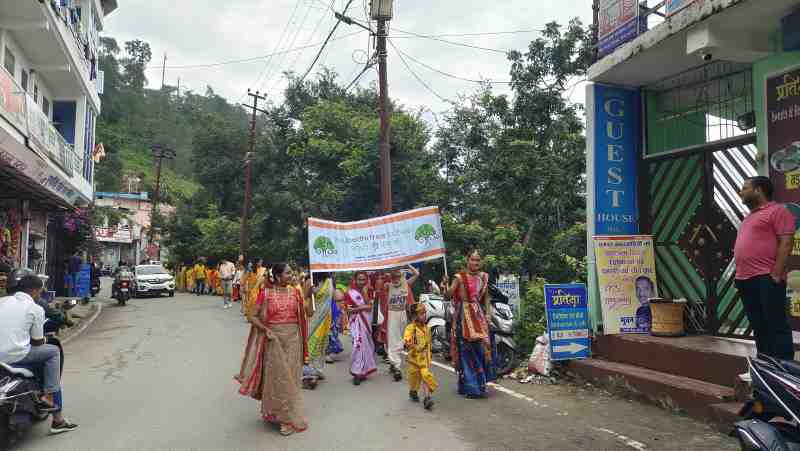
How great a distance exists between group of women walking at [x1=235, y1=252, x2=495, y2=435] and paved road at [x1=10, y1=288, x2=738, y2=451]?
Answer: 0.27m

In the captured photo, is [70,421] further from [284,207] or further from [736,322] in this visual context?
[284,207]

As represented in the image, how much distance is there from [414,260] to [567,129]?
936 cm

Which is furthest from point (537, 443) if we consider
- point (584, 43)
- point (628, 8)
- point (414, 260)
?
point (584, 43)

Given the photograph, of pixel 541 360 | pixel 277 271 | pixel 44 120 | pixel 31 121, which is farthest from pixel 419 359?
pixel 44 120

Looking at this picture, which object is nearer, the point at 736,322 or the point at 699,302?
the point at 736,322

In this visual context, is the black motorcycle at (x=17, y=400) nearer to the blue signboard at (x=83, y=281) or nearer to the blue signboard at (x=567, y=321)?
the blue signboard at (x=567, y=321)

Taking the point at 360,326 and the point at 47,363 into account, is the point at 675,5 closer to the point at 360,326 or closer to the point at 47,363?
the point at 360,326

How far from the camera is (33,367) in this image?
17.3 feet

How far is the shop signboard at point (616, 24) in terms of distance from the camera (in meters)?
8.12

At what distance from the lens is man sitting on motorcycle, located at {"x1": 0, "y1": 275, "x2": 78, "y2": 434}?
5027mm

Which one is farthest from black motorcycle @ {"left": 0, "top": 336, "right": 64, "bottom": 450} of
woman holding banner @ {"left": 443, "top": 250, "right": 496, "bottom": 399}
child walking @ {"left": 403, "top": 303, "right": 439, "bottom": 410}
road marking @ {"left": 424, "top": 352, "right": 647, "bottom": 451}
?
road marking @ {"left": 424, "top": 352, "right": 647, "bottom": 451}

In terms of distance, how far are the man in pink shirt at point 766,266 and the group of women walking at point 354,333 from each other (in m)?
2.97

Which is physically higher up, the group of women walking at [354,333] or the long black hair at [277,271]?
the long black hair at [277,271]

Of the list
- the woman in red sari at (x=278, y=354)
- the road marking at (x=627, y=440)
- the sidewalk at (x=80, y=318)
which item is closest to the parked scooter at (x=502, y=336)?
the road marking at (x=627, y=440)
